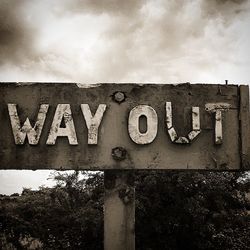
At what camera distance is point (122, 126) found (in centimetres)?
Result: 401

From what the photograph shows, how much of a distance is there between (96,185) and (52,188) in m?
1.33

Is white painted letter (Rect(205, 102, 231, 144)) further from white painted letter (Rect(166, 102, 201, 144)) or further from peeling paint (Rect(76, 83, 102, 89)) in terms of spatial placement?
peeling paint (Rect(76, 83, 102, 89))

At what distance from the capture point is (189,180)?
8.23 metres

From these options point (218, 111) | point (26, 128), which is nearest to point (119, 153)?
point (26, 128)

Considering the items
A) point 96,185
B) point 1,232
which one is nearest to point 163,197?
point 96,185

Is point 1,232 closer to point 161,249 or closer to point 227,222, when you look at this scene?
point 161,249

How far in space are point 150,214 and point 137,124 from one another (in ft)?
14.8

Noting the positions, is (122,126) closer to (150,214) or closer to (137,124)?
(137,124)

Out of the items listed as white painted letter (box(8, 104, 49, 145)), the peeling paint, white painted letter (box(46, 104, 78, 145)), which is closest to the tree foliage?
white painted letter (box(8, 104, 49, 145))

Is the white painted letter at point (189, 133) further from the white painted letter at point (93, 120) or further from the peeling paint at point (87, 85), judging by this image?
the peeling paint at point (87, 85)

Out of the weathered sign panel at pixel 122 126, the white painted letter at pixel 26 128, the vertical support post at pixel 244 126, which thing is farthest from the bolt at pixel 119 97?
the vertical support post at pixel 244 126

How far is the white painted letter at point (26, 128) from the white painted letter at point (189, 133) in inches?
58.1

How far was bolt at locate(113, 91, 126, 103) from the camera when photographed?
4.02 meters

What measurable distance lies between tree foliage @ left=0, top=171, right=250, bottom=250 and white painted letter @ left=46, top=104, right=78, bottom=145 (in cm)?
410
